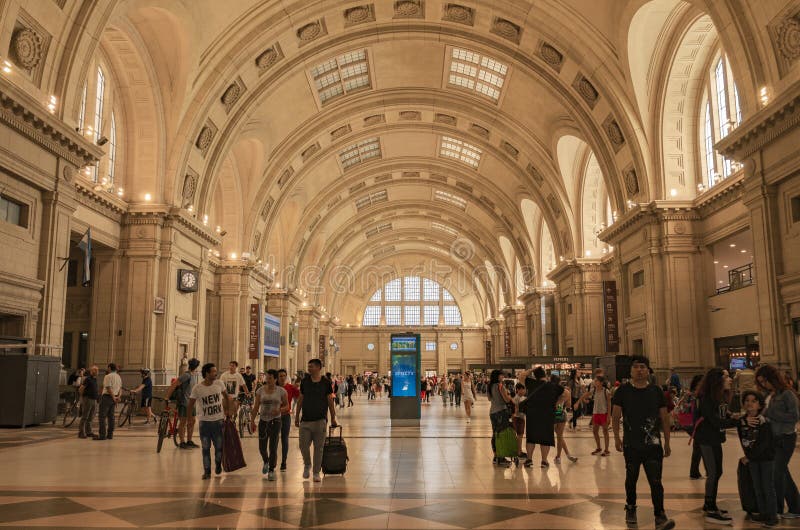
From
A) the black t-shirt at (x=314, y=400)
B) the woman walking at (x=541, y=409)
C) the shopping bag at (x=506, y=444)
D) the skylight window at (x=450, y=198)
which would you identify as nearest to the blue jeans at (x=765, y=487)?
the woman walking at (x=541, y=409)

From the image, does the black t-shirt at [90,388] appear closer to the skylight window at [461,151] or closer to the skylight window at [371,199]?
the skylight window at [461,151]

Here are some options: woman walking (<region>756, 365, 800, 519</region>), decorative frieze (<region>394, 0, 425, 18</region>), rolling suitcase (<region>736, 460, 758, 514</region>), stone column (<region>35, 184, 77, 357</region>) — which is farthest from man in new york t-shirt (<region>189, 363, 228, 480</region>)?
decorative frieze (<region>394, 0, 425, 18</region>)

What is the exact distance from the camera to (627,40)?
67.4 feet

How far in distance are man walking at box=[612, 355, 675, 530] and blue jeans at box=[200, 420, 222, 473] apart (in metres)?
5.18

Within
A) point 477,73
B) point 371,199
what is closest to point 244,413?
point 477,73

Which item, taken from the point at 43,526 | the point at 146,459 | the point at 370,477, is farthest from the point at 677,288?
the point at 43,526

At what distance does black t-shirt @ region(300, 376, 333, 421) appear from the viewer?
8.51 m

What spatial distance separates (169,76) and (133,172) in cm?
345

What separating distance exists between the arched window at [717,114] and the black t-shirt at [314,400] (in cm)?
1532

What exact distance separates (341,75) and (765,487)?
26.5 metres

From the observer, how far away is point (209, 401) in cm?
862

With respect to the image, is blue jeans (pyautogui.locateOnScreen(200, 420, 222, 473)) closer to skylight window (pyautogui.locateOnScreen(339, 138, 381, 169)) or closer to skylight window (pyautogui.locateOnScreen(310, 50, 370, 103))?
skylight window (pyautogui.locateOnScreen(310, 50, 370, 103))

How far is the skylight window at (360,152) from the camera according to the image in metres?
38.5

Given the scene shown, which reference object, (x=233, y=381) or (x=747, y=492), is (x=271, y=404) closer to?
(x=233, y=381)
